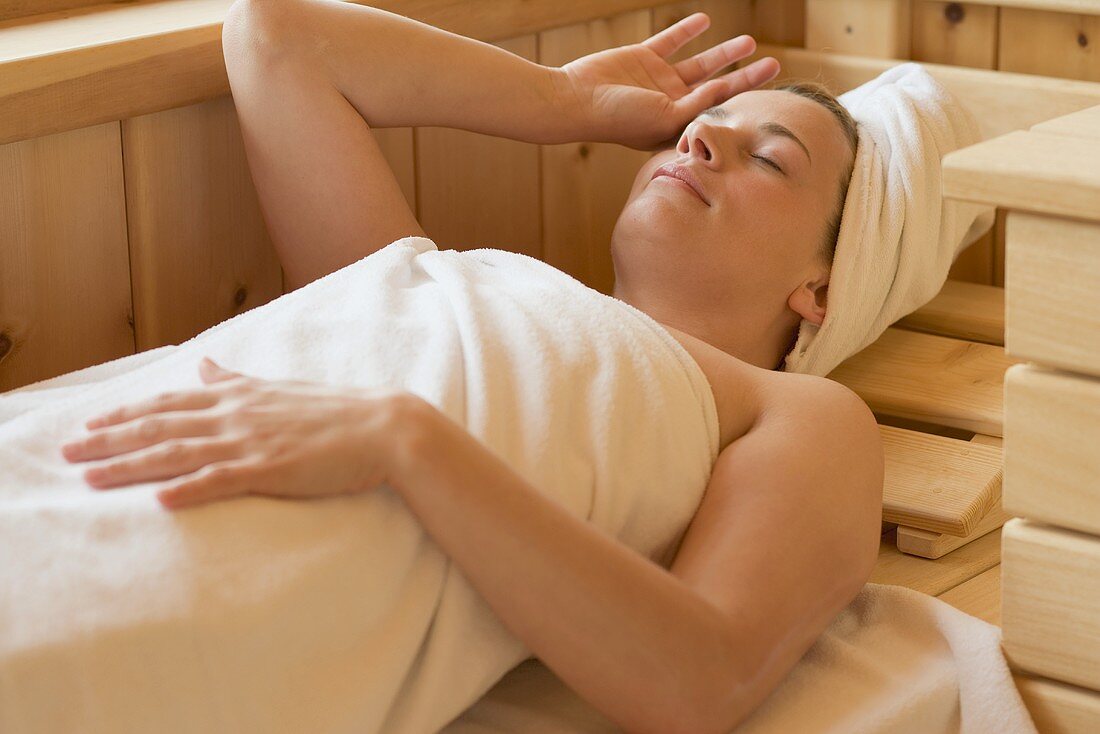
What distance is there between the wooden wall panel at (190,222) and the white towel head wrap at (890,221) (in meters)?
0.64

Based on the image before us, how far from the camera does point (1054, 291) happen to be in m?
1.06

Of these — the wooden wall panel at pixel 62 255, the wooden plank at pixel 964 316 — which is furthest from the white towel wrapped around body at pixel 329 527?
the wooden plank at pixel 964 316

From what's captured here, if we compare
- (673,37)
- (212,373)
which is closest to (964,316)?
(673,37)

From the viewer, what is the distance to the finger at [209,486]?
3.39 ft

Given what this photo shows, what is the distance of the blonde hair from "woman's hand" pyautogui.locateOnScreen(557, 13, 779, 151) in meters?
0.08

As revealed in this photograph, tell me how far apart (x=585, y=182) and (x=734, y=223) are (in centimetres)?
57

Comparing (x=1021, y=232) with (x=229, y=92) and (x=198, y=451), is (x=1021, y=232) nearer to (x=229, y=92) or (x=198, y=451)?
(x=198, y=451)

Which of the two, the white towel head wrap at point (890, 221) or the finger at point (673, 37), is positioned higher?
the finger at point (673, 37)

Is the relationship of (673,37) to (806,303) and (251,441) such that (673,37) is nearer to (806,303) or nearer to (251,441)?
(806,303)

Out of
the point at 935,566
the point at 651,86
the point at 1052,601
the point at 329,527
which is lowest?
the point at 935,566

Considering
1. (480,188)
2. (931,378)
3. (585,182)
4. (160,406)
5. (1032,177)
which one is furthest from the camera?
(585,182)

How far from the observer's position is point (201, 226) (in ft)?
5.16

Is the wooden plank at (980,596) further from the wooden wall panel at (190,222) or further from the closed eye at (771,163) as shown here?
the wooden wall panel at (190,222)

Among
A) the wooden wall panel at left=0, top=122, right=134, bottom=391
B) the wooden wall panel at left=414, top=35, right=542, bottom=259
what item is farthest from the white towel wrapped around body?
the wooden wall panel at left=414, top=35, right=542, bottom=259
